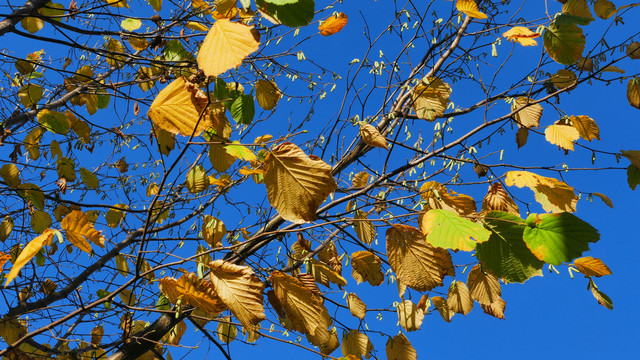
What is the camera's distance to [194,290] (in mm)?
970

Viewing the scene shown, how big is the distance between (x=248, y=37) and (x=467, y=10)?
0.71m

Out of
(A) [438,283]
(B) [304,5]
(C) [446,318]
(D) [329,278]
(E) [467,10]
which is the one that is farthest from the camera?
(C) [446,318]

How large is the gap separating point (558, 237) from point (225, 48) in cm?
70

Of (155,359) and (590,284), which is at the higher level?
(590,284)

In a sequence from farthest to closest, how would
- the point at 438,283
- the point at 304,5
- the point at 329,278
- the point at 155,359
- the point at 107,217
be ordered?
the point at 107,217 < the point at 155,359 < the point at 329,278 < the point at 438,283 < the point at 304,5

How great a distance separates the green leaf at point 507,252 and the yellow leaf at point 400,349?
0.82 m

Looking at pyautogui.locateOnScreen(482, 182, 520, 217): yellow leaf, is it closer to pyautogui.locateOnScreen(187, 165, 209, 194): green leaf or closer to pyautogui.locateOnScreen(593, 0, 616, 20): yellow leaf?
pyautogui.locateOnScreen(593, 0, 616, 20): yellow leaf

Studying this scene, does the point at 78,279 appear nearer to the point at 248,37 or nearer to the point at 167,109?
the point at 167,109

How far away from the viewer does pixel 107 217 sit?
2268 millimetres

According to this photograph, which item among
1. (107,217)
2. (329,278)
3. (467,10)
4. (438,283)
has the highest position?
(467,10)

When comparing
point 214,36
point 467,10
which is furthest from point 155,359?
point 467,10

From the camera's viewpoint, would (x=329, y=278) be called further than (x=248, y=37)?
Yes

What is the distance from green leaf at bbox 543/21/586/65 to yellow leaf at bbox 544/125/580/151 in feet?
0.68

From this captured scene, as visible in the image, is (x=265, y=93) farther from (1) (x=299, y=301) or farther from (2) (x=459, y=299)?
(2) (x=459, y=299)
